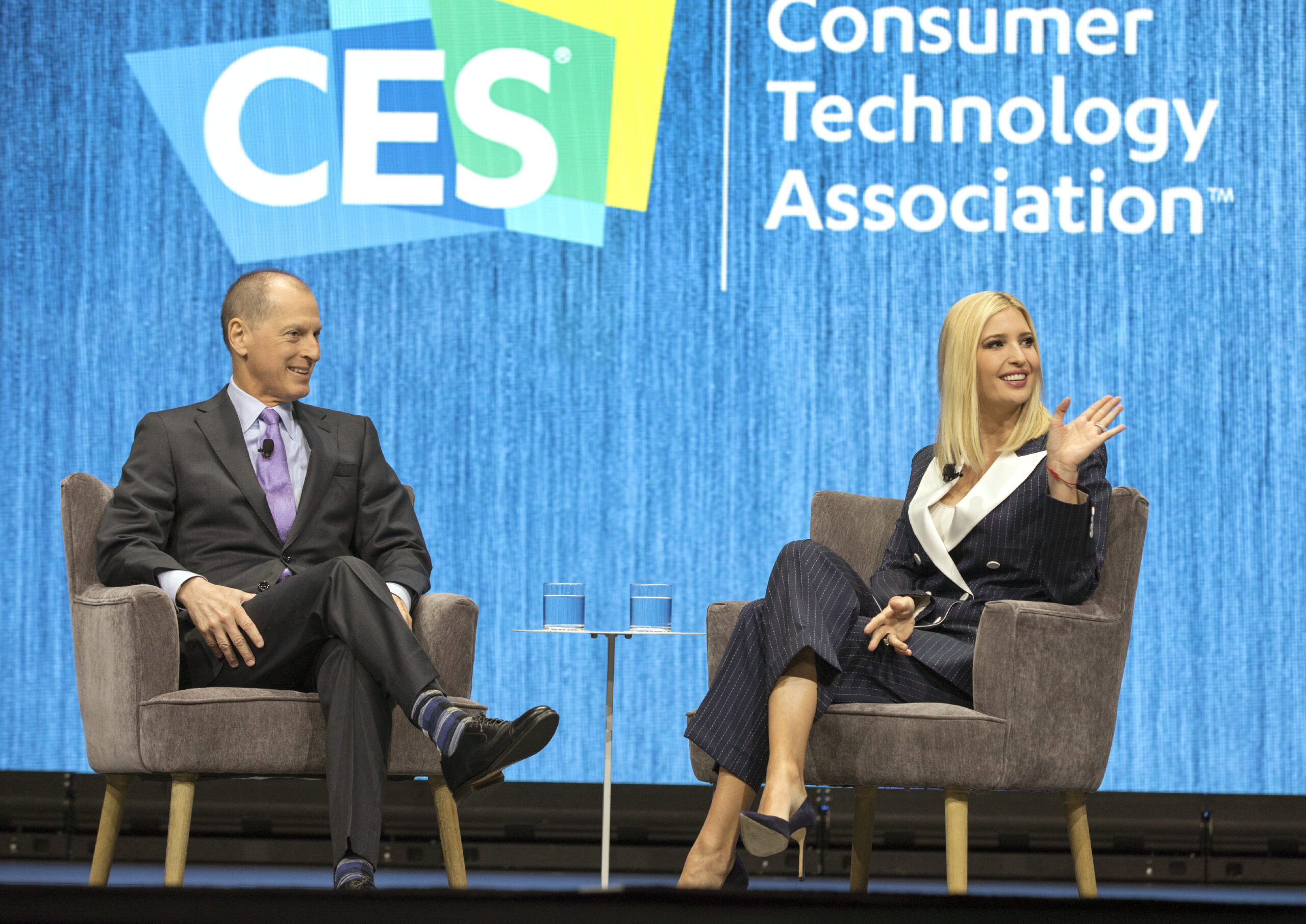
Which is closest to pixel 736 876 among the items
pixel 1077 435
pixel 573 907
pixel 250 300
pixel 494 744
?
pixel 494 744

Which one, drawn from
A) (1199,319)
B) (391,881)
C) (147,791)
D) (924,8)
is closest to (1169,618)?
(1199,319)

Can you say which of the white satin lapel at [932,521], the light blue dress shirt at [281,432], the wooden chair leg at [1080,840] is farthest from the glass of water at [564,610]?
the wooden chair leg at [1080,840]

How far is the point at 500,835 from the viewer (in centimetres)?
362

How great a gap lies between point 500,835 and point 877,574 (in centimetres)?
146

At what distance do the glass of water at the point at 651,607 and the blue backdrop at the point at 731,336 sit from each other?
1.78ft

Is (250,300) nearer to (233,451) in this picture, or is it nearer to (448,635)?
(233,451)

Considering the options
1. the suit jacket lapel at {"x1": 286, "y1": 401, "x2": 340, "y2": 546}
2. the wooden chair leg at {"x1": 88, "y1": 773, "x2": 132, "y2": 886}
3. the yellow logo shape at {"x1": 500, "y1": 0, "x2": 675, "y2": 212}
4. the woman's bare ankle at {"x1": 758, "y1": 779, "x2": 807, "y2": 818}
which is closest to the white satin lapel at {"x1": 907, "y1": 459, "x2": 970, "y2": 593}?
the woman's bare ankle at {"x1": 758, "y1": 779, "x2": 807, "y2": 818}

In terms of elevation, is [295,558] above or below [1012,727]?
above

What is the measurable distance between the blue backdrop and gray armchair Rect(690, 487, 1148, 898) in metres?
1.33

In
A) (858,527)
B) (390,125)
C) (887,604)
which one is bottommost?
(887,604)

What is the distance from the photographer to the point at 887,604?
8.59ft

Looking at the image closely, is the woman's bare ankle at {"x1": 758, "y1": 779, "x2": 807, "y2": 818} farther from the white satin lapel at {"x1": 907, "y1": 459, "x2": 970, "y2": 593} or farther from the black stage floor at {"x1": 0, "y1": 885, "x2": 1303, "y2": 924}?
the black stage floor at {"x1": 0, "y1": 885, "x2": 1303, "y2": 924}

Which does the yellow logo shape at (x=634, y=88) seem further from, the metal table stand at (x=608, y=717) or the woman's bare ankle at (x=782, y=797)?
the woman's bare ankle at (x=782, y=797)

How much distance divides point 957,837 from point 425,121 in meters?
2.56
